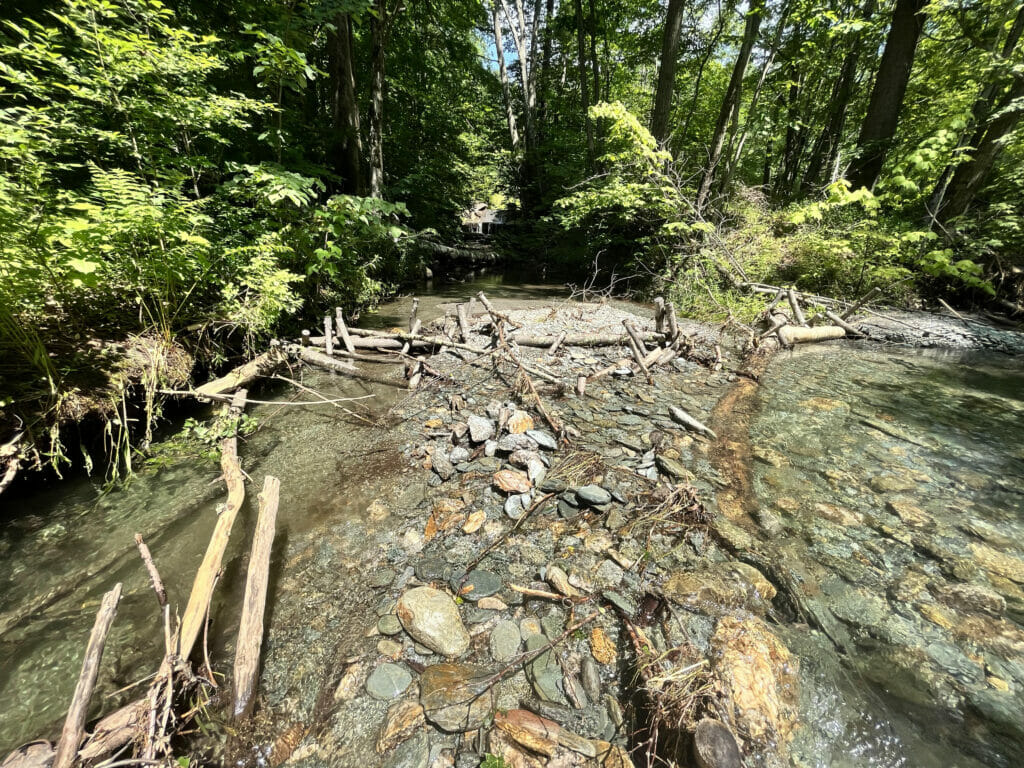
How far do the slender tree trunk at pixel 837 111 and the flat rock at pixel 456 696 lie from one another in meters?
16.0

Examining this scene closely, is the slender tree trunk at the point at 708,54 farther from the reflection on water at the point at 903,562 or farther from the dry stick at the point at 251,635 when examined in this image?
the dry stick at the point at 251,635

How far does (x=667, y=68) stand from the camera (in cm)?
1172

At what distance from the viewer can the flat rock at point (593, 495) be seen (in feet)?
11.6

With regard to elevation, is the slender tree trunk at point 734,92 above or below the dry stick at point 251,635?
above

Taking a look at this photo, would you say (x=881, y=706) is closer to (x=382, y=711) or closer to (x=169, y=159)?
(x=382, y=711)

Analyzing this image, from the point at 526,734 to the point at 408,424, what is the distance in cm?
356

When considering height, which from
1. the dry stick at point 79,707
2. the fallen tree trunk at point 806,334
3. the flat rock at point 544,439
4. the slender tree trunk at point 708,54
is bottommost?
the flat rock at point 544,439

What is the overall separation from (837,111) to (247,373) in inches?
835

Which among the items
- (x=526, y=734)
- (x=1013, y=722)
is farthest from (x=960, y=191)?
(x=526, y=734)

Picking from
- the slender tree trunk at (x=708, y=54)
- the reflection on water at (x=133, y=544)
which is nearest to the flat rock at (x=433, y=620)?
the reflection on water at (x=133, y=544)

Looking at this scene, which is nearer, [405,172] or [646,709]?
[646,709]

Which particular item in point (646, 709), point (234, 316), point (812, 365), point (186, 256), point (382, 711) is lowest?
point (382, 711)

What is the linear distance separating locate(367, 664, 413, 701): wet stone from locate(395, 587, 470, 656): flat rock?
20cm

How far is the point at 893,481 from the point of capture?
4.07 m
